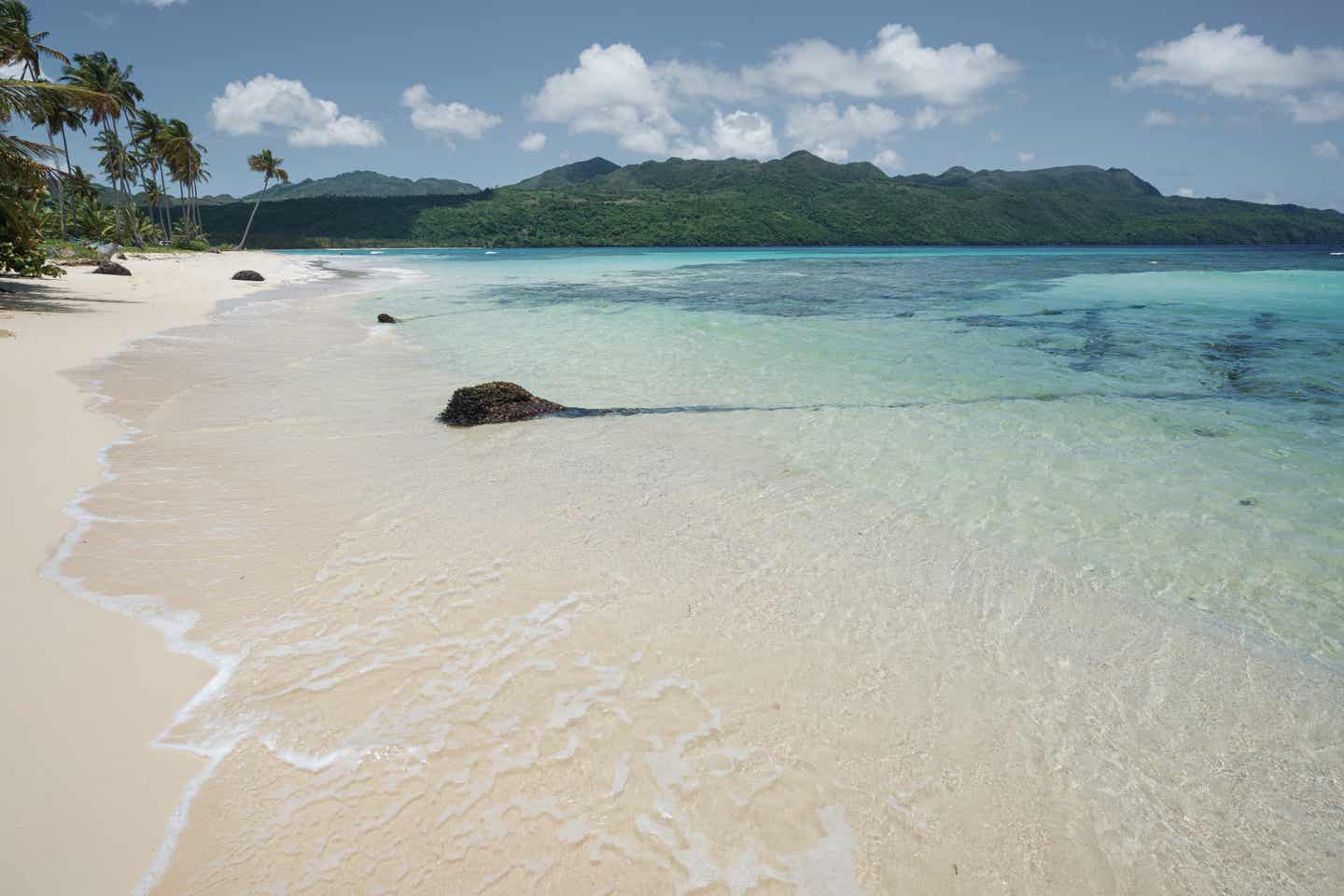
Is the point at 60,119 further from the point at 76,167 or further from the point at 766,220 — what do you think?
the point at 766,220

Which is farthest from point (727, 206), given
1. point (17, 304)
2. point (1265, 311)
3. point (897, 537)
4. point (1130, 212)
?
point (897, 537)

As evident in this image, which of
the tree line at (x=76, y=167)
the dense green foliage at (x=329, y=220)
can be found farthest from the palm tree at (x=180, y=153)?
the dense green foliage at (x=329, y=220)

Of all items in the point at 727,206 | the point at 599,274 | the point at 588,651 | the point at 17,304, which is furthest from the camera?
the point at 727,206

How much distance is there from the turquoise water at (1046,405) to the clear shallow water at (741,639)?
0.21 ft

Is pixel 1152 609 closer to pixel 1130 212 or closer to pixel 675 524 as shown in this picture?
pixel 675 524

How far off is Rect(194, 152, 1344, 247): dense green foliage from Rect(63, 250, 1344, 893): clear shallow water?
10760 centimetres

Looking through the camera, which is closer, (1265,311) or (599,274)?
(1265,311)

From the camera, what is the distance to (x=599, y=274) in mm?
40062

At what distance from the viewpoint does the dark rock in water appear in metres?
7.55

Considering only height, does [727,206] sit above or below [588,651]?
above

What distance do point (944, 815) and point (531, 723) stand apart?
69.6 inches

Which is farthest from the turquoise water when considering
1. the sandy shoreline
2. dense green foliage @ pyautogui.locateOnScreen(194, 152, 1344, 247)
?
dense green foliage @ pyautogui.locateOnScreen(194, 152, 1344, 247)

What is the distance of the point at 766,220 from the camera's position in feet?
390

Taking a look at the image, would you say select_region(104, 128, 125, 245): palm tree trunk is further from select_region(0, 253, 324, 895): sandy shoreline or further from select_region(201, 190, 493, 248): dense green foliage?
select_region(0, 253, 324, 895): sandy shoreline
